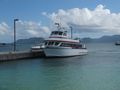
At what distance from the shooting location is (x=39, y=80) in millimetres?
30547

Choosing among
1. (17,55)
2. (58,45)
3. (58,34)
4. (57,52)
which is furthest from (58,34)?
(17,55)

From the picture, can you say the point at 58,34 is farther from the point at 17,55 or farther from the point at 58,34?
the point at 17,55

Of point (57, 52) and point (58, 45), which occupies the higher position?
point (58, 45)

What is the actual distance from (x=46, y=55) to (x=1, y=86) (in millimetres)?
36829

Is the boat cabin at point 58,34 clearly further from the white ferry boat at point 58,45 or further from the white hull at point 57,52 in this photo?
the white hull at point 57,52

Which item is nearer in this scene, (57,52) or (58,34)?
(57,52)

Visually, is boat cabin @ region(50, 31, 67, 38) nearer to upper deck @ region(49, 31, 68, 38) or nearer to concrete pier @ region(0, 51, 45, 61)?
upper deck @ region(49, 31, 68, 38)

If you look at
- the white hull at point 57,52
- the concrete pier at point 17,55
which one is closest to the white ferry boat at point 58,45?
the white hull at point 57,52

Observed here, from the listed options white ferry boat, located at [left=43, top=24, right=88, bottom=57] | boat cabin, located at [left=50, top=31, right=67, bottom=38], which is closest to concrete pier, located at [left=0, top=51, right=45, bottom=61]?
white ferry boat, located at [left=43, top=24, right=88, bottom=57]

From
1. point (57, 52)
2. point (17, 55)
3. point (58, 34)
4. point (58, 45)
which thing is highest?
point (58, 34)

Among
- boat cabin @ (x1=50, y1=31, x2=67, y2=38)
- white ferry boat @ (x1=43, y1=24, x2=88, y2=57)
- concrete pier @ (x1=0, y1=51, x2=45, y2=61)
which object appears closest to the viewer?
concrete pier @ (x1=0, y1=51, x2=45, y2=61)

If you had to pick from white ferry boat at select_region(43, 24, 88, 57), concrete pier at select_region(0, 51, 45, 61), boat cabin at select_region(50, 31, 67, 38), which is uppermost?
boat cabin at select_region(50, 31, 67, 38)

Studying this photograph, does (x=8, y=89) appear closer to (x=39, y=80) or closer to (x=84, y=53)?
(x=39, y=80)

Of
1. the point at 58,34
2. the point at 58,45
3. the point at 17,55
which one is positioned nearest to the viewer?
the point at 17,55
